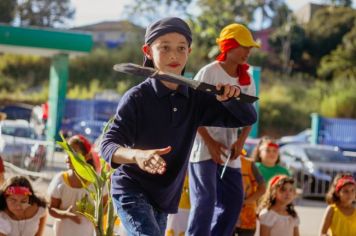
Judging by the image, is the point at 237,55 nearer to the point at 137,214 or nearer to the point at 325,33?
the point at 137,214

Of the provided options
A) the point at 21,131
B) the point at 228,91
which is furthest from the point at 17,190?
the point at 21,131

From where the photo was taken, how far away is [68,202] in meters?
6.39

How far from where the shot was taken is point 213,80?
527 centimetres

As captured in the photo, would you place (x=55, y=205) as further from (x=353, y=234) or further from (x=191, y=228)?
(x=353, y=234)

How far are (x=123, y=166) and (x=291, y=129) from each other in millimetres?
41118

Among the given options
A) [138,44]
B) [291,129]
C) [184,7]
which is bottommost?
[291,129]

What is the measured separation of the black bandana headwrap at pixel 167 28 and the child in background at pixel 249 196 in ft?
9.91

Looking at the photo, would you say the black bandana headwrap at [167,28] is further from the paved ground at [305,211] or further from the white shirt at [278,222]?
the paved ground at [305,211]

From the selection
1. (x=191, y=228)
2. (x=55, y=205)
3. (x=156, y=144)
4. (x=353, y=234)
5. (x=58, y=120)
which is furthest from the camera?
(x=58, y=120)

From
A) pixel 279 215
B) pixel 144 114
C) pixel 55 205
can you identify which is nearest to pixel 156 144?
pixel 144 114

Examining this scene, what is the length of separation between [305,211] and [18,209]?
7.71 m

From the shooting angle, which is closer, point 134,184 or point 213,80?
point 134,184

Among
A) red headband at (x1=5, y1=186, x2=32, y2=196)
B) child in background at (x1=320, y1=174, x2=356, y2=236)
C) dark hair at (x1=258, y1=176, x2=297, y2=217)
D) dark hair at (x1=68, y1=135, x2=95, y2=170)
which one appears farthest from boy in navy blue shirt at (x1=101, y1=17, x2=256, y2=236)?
child in background at (x1=320, y1=174, x2=356, y2=236)

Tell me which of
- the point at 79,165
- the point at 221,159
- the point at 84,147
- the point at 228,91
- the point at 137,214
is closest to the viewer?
the point at 228,91
